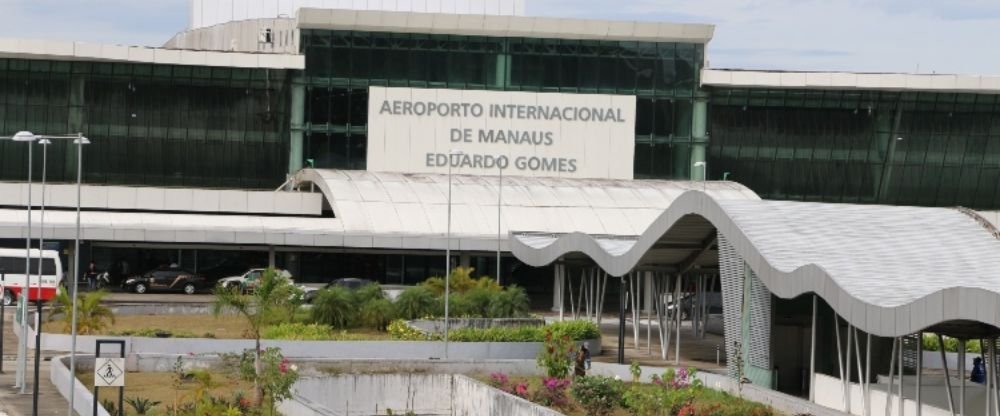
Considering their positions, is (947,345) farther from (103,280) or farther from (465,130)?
(103,280)

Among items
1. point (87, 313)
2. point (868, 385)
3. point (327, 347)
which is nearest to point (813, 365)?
point (868, 385)

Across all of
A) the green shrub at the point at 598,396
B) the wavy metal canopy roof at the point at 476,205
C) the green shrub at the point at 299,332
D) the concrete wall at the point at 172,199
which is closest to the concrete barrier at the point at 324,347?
the green shrub at the point at 299,332

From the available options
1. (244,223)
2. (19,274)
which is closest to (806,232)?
(19,274)

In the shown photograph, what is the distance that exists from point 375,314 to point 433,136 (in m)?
32.3

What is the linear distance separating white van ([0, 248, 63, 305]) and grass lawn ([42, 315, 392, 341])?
631 cm

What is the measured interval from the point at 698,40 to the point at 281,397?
59744mm

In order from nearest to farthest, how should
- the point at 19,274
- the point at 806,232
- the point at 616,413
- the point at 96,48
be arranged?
1. the point at 616,413
2. the point at 806,232
3. the point at 19,274
4. the point at 96,48

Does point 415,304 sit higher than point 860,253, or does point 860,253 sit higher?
point 860,253

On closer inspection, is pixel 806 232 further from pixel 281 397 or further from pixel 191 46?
pixel 191 46

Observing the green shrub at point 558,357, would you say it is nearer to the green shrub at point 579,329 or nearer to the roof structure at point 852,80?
the green shrub at point 579,329

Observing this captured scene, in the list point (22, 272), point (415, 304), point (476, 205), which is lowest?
point (415, 304)


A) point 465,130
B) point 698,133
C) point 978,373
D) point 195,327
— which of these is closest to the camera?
point 978,373

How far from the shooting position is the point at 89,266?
287 ft

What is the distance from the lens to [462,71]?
96250 mm
